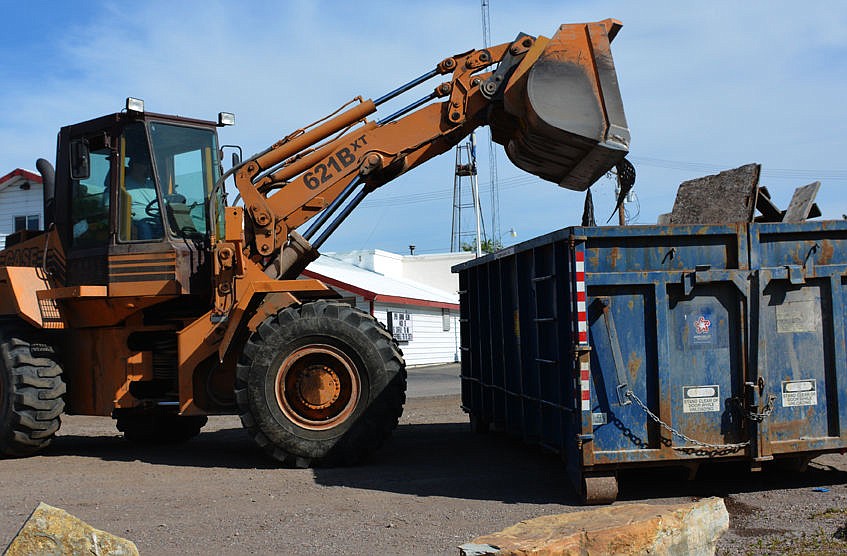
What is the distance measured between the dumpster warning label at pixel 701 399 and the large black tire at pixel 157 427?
685cm

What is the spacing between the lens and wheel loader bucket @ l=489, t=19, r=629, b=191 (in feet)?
28.0

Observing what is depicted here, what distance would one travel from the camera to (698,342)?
7.29 m

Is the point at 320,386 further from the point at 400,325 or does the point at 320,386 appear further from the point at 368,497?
the point at 400,325

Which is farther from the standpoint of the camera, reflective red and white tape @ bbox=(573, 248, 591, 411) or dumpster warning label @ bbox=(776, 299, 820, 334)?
dumpster warning label @ bbox=(776, 299, 820, 334)

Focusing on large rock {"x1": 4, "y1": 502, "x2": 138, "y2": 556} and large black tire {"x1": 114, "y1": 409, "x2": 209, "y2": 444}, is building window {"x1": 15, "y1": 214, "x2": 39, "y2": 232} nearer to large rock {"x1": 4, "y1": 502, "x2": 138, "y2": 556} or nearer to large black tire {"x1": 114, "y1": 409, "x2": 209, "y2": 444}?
large black tire {"x1": 114, "y1": 409, "x2": 209, "y2": 444}

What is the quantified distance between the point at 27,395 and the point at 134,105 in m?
3.43

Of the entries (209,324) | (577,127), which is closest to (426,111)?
(577,127)

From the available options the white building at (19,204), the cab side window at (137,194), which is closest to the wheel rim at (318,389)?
the cab side window at (137,194)

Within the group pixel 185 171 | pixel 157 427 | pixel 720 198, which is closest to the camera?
pixel 720 198

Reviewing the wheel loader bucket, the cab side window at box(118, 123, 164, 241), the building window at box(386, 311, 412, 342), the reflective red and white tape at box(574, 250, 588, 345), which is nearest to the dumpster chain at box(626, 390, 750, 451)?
the reflective red and white tape at box(574, 250, 588, 345)

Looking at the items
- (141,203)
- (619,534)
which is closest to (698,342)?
(619,534)

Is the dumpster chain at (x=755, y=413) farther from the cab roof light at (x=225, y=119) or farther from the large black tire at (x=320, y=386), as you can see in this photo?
the cab roof light at (x=225, y=119)

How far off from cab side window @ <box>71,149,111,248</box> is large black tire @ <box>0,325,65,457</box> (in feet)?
4.48

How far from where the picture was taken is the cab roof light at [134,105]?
9727 millimetres
